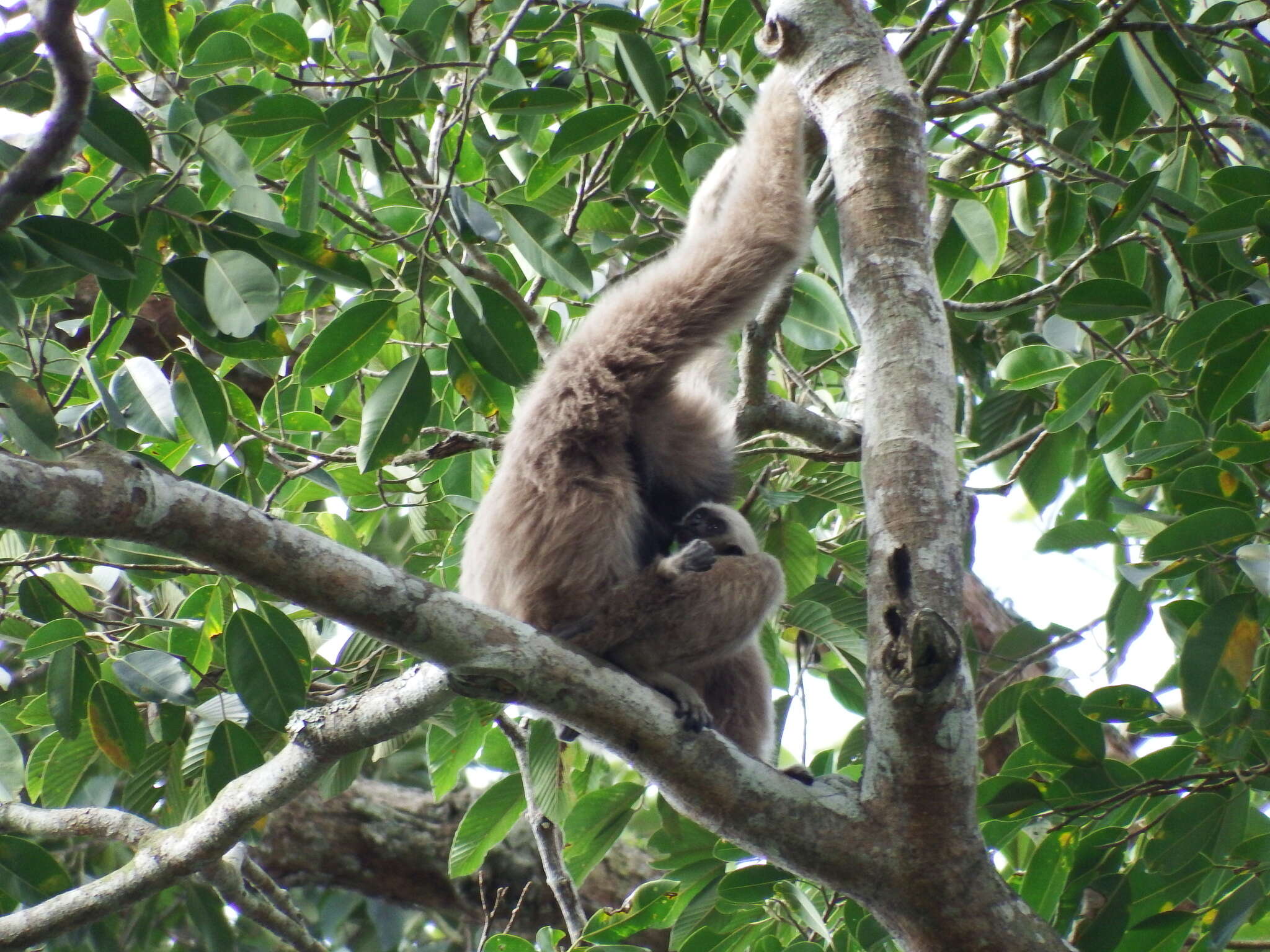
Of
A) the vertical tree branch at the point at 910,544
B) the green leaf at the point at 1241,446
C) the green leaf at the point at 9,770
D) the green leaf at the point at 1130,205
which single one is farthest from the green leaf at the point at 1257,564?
the green leaf at the point at 9,770

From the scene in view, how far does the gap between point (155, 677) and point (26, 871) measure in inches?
38.1

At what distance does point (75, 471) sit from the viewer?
219 centimetres

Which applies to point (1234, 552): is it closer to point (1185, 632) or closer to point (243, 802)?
point (1185, 632)

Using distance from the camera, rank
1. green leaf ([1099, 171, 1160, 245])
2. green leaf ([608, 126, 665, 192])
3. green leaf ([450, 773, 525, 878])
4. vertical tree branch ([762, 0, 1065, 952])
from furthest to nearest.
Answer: green leaf ([450, 773, 525, 878]) < green leaf ([608, 126, 665, 192]) < green leaf ([1099, 171, 1160, 245]) < vertical tree branch ([762, 0, 1065, 952])

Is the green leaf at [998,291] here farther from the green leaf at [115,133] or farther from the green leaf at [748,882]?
the green leaf at [115,133]

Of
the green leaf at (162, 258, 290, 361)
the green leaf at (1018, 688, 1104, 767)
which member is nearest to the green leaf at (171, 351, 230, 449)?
the green leaf at (162, 258, 290, 361)

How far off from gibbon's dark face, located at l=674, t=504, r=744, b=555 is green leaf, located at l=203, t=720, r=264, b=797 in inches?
66.4

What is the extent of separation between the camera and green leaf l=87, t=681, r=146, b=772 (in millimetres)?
3607

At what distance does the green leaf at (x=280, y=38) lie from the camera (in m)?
3.64

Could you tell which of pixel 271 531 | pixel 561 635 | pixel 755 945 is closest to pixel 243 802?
pixel 561 635

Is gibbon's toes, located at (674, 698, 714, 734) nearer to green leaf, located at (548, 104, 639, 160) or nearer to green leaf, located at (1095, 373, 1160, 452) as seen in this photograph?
green leaf, located at (1095, 373, 1160, 452)

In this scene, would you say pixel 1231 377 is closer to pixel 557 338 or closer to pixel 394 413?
pixel 394 413

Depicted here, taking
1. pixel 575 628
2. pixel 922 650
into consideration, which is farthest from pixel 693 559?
pixel 922 650

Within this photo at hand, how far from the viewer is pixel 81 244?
2.88 metres
